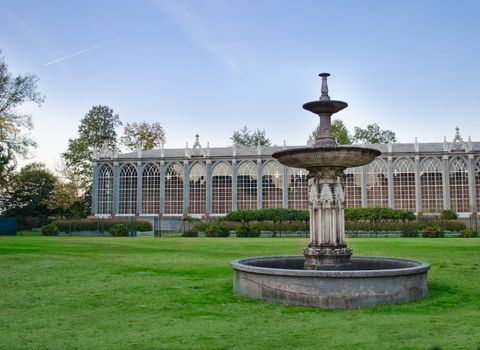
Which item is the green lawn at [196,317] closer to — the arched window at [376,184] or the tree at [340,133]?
the arched window at [376,184]

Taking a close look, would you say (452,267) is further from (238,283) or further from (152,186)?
(152,186)

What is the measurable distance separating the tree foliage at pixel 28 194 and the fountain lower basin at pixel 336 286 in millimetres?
53786

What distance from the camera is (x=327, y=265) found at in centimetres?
1113

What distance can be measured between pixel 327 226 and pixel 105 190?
4667 centimetres

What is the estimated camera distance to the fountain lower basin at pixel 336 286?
9.13 metres

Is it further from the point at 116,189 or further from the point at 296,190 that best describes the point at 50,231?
the point at 296,190

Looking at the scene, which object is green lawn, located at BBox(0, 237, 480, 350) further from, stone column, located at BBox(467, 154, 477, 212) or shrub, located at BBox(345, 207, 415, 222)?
stone column, located at BBox(467, 154, 477, 212)

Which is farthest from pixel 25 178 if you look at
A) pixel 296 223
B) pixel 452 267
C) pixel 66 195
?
pixel 452 267

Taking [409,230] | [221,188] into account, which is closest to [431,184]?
[409,230]

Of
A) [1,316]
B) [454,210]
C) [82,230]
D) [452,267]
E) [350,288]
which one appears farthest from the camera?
[454,210]

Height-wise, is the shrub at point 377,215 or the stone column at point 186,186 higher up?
the stone column at point 186,186

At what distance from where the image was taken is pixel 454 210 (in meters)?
49.1

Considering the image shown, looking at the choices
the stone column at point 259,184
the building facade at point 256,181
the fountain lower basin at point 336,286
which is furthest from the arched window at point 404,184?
the fountain lower basin at point 336,286

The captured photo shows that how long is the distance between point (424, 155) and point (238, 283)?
43.4 m
